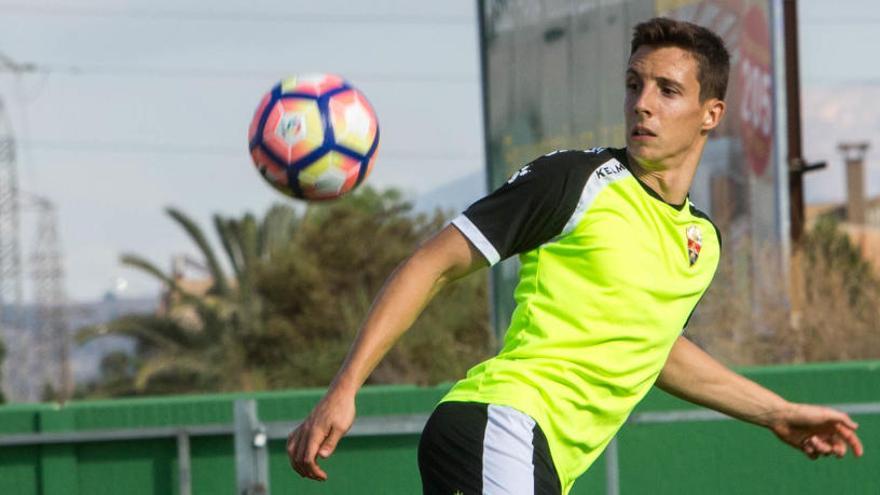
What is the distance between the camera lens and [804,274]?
16016 millimetres

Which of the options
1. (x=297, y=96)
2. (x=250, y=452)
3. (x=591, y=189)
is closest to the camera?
(x=591, y=189)

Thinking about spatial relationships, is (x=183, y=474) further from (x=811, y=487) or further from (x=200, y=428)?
(x=811, y=487)

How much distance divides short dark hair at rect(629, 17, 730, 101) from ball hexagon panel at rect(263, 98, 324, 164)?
8.06ft

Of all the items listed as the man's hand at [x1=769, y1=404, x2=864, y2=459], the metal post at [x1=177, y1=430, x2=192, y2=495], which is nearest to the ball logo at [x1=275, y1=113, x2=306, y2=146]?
the man's hand at [x1=769, y1=404, x2=864, y2=459]

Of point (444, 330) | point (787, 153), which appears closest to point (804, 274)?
point (787, 153)

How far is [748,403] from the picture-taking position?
16.2 feet

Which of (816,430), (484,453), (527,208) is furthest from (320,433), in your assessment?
(816,430)

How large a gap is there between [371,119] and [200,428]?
2882 millimetres

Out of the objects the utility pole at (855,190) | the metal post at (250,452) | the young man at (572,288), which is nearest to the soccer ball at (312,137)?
the metal post at (250,452)

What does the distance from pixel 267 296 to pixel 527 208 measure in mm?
30149

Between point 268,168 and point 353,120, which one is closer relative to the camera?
point 268,168

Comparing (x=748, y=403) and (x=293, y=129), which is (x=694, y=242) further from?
(x=293, y=129)

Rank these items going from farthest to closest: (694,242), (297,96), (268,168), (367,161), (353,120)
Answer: (367,161) → (353,120) → (297,96) → (268,168) → (694,242)

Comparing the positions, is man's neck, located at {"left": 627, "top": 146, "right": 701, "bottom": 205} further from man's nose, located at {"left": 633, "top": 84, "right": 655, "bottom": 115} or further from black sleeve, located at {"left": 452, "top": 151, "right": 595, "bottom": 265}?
black sleeve, located at {"left": 452, "top": 151, "right": 595, "bottom": 265}
